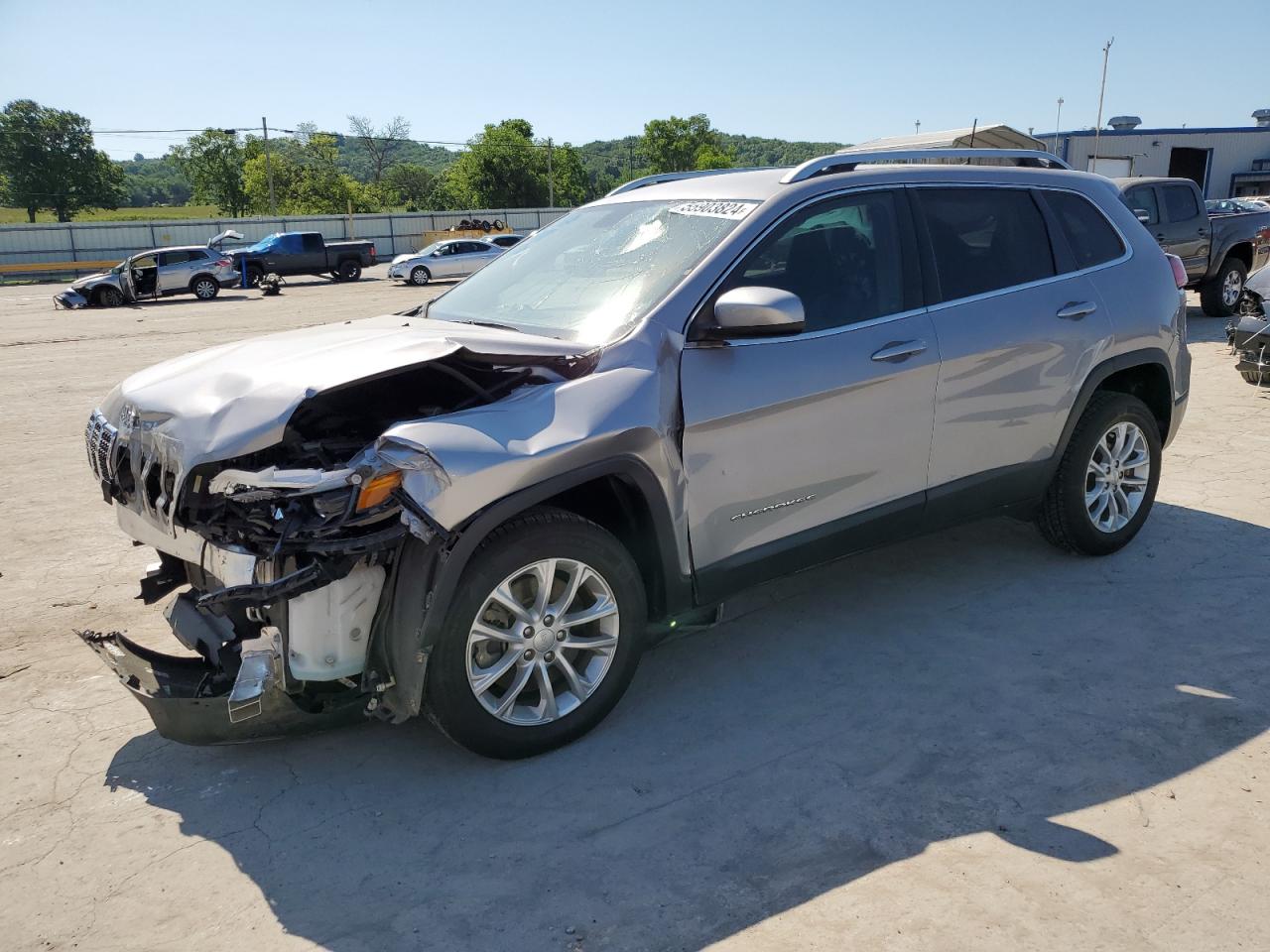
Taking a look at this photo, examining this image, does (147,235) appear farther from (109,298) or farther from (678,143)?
(678,143)

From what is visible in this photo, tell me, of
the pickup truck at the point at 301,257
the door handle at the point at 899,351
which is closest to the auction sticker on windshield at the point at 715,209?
the door handle at the point at 899,351

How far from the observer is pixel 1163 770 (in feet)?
10.8

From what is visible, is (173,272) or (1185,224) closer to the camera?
(1185,224)

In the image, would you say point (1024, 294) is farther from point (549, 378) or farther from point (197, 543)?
point (197, 543)

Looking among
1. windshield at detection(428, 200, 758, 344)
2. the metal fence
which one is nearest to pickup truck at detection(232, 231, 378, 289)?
the metal fence

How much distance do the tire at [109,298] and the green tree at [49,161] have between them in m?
68.3

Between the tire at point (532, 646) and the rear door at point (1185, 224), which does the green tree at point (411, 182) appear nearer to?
the rear door at point (1185, 224)

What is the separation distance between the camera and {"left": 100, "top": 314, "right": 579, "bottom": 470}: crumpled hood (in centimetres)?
312

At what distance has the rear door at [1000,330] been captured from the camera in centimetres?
426

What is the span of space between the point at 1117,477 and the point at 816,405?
220 centimetres

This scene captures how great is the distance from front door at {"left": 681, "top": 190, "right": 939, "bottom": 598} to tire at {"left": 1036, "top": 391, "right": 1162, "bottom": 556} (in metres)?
1.08

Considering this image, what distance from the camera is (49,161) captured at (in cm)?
8281

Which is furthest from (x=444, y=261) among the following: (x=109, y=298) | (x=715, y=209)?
(x=715, y=209)

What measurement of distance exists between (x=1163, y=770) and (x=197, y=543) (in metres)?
3.26
